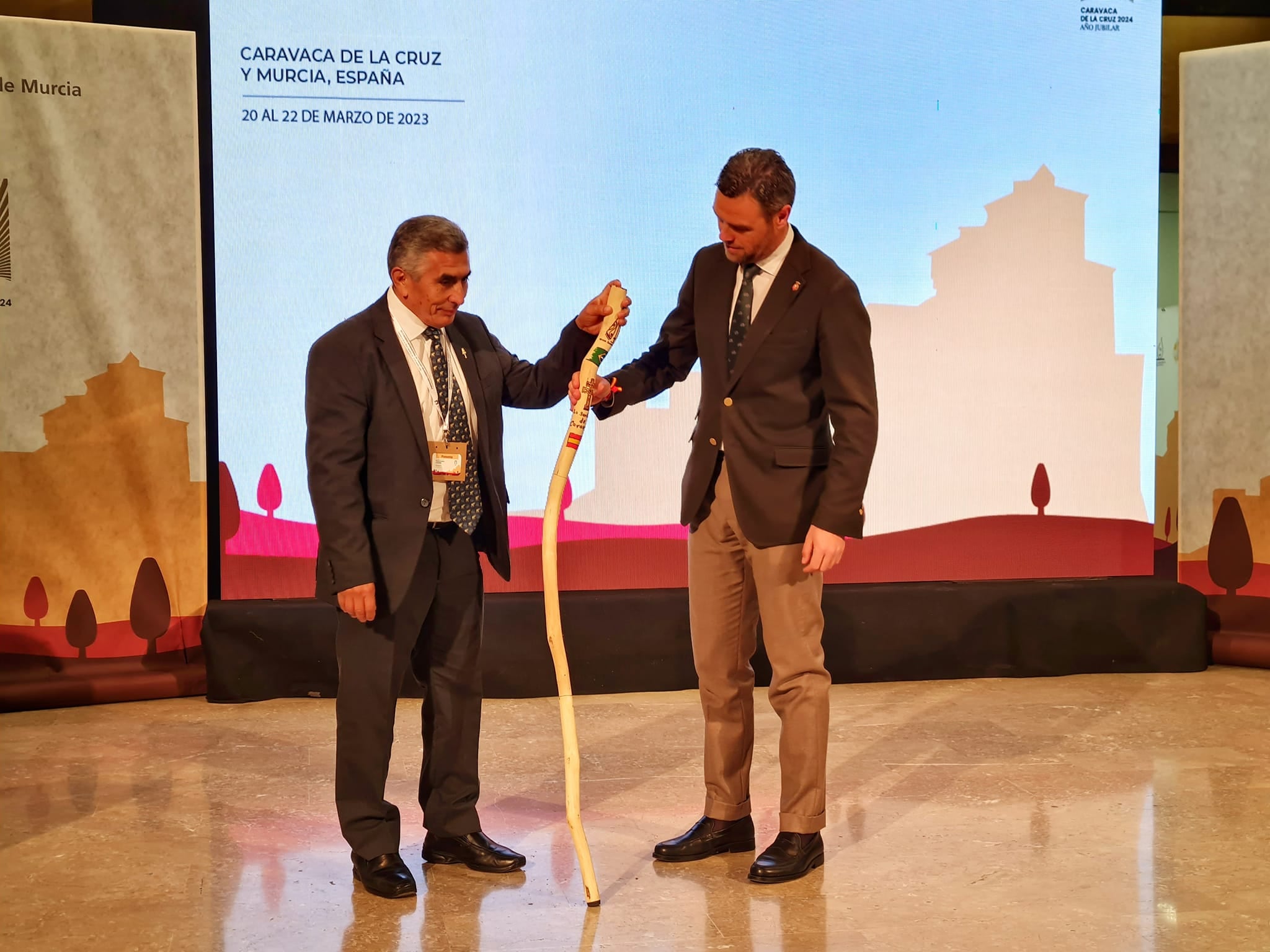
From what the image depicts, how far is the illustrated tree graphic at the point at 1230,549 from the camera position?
5.49 metres

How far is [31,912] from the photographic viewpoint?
2965 millimetres

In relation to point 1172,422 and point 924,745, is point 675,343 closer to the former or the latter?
point 924,745

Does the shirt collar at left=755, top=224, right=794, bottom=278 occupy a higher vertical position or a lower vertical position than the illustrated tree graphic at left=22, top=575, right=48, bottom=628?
higher

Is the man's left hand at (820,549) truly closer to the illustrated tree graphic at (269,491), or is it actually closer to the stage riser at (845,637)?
the stage riser at (845,637)

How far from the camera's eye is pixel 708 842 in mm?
3277

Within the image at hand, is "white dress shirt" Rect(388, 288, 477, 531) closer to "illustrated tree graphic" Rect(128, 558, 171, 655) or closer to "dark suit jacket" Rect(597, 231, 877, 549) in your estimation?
"dark suit jacket" Rect(597, 231, 877, 549)

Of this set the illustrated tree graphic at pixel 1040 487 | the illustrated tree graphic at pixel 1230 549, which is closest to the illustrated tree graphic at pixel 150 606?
the illustrated tree graphic at pixel 1040 487

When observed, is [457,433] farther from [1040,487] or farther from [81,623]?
[1040,487]

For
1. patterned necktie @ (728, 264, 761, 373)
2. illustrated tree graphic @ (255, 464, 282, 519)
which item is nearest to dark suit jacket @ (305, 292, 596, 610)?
patterned necktie @ (728, 264, 761, 373)

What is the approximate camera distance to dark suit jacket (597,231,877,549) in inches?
119

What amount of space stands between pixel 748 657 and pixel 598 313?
2.99ft

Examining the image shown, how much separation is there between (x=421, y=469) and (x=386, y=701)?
55 centimetres

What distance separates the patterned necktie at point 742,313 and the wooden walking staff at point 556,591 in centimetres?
30

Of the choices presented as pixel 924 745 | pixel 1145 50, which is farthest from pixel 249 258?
pixel 1145 50
